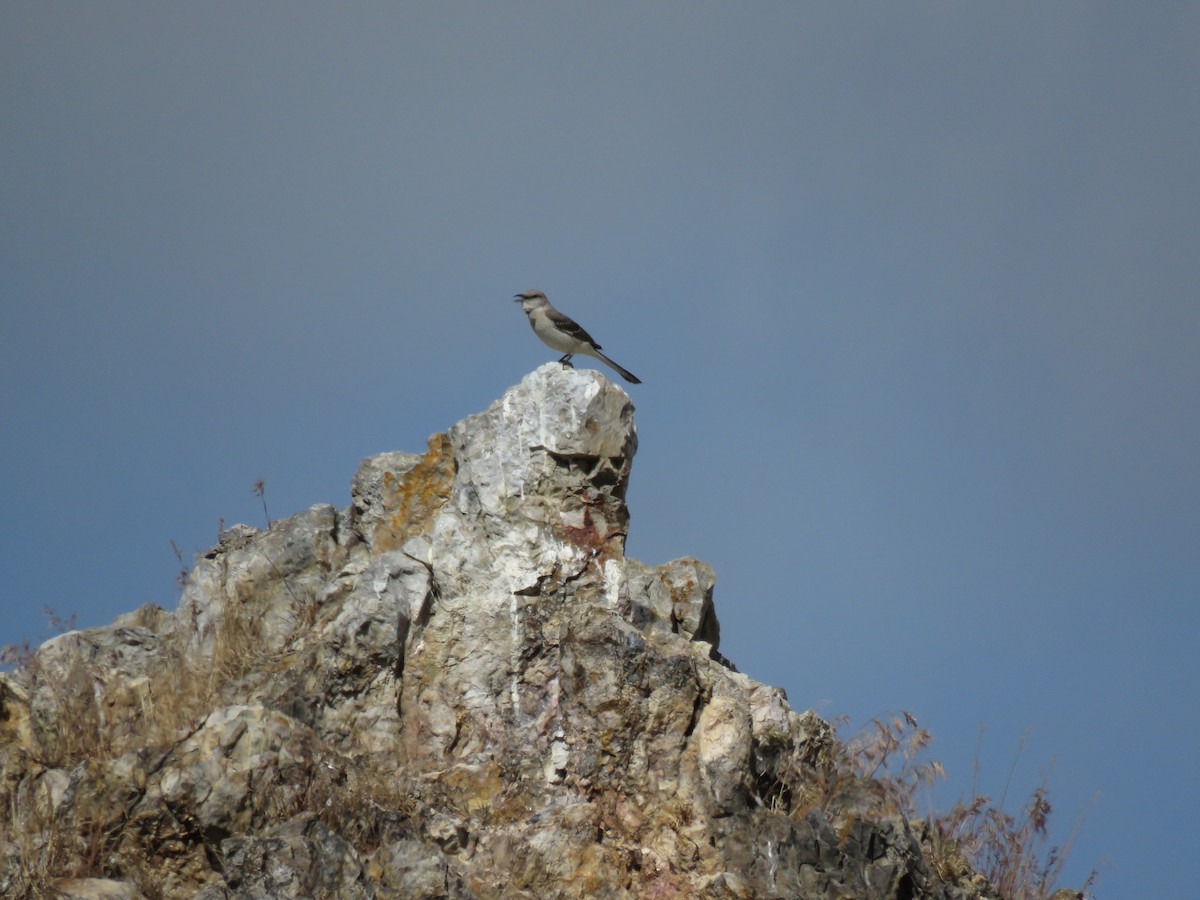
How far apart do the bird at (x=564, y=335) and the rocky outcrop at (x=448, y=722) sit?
1724 millimetres

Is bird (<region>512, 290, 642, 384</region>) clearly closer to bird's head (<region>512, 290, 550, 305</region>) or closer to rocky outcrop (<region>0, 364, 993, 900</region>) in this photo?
bird's head (<region>512, 290, 550, 305</region>)

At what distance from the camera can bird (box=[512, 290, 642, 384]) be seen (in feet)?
49.8

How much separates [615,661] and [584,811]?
1373 millimetres

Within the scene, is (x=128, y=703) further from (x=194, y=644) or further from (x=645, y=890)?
(x=645, y=890)

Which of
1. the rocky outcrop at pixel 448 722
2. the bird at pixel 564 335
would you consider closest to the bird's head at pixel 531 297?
the bird at pixel 564 335

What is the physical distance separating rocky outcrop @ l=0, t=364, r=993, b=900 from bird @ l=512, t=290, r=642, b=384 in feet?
5.66

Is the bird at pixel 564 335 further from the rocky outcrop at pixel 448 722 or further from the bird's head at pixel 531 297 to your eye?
the rocky outcrop at pixel 448 722

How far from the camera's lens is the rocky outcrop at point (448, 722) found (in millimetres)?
9797

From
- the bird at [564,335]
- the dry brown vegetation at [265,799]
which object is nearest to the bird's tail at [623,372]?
the bird at [564,335]

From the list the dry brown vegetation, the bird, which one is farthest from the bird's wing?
the dry brown vegetation

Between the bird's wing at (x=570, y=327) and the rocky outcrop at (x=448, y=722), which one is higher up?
the bird's wing at (x=570, y=327)

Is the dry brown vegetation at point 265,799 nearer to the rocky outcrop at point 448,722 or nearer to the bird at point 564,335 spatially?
the rocky outcrop at point 448,722

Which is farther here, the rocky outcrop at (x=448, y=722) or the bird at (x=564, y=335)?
the bird at (x=564, y=335)

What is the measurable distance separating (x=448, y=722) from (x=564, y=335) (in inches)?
207
